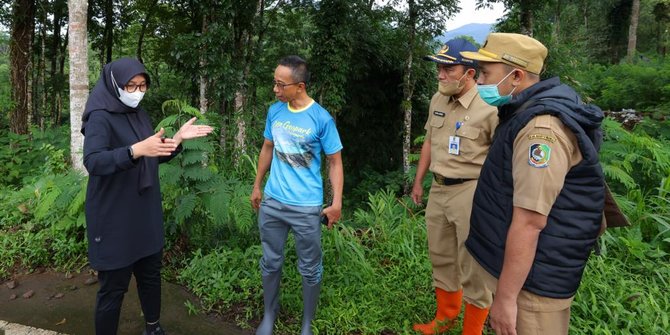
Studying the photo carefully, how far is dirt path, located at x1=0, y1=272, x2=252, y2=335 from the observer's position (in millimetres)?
3102

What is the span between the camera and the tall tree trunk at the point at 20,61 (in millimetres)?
9078

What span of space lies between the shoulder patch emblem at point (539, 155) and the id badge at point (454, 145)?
115 cm

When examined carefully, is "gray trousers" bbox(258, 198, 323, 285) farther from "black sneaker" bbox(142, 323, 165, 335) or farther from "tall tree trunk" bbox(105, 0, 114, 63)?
"tall tree trunk" bbox(105, 0, 114, 63)

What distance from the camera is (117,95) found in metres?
2.47

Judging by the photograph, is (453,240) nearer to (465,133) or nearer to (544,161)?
(465,133)

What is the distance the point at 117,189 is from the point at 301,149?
3.80 ft

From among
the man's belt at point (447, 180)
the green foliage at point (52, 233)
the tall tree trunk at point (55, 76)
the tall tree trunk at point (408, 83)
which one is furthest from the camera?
the tall tree trunk at point (55, 76)

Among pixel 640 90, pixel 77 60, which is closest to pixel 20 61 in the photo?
pixel 77 60

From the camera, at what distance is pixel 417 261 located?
388 cm

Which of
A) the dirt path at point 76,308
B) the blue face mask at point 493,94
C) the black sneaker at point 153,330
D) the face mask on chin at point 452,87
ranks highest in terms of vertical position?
the face mask on chin at point 452,87

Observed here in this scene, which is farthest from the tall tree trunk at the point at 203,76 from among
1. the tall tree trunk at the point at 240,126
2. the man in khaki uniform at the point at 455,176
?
the man in khaki uniform at the point at 455,176

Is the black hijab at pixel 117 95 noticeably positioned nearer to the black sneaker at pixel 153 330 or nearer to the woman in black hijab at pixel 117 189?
the woman in black hijab at pixel 117 189

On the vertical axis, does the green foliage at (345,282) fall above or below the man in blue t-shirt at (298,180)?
below

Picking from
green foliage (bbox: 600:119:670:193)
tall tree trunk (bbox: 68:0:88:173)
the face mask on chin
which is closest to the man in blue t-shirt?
the face mask on chin
